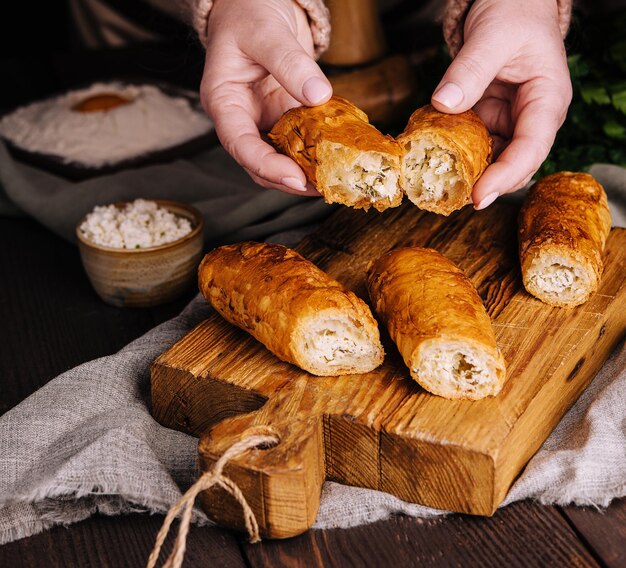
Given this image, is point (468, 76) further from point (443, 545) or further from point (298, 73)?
point (443, 545)

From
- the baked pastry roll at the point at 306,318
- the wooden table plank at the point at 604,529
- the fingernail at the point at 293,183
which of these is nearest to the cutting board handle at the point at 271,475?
the baked pastry roll at the point at 306,318

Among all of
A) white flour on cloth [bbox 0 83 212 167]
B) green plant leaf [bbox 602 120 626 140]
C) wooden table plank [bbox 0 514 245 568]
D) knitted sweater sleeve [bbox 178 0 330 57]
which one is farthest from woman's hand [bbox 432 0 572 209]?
white flour on cloth [bbox 0 83 212 167]

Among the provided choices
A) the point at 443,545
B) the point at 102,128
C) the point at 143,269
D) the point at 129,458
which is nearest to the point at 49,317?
the point at 143,269

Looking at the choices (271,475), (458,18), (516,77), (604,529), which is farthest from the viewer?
(458,18)

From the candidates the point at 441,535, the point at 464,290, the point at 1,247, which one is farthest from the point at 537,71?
the point at 1,247

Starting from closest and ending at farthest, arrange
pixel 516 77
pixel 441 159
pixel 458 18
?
pixel 441 159 → pixel 516 77 → pixel 458 18

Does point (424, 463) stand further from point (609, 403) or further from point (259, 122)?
point (259, 122)

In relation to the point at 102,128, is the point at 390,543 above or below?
above
